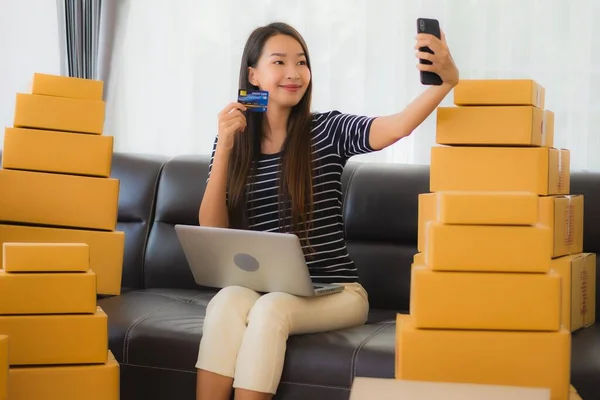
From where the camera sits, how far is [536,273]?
1.75 meters

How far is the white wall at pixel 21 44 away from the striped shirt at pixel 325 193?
166 cm

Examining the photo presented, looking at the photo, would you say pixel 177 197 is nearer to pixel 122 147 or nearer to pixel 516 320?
pixel 122 147

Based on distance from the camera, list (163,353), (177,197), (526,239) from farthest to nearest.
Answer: (177,197)
(163,353)
(526,239)

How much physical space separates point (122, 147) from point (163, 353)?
1627 millimetres

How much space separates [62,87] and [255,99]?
57 cm

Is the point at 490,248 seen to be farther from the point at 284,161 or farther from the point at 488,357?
the point at 284,161

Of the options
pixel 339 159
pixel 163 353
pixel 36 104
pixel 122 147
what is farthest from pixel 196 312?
pixel 122 147

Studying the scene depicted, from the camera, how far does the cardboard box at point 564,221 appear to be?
7.11 feet

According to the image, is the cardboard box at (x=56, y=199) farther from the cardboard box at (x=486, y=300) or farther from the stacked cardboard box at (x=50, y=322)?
the cardboard box at (x=486, y=300)

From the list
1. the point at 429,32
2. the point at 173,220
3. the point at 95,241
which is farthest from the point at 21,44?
the point at 429,32

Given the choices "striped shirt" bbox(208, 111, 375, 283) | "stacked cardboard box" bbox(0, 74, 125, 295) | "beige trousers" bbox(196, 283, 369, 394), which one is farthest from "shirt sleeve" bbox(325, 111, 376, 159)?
"stacked cardboard box" bbox(0, 74, 125, 295)

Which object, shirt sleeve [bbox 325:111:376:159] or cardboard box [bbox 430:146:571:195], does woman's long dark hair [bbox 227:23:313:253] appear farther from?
cardboard box [bbox 430:146:571:195]

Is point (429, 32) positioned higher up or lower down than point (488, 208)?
higher up

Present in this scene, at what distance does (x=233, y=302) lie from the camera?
88.0 inches
